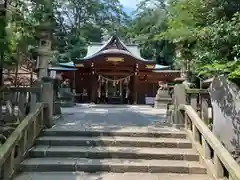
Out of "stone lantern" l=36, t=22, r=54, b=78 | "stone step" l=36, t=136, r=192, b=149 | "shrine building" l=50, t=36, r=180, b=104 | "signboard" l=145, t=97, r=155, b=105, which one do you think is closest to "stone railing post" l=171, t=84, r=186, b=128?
"stone step" l=36, t=136, r=192, b=149

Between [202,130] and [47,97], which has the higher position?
[47,97]

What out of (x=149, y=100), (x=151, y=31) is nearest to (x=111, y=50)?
(x=149, y=100)

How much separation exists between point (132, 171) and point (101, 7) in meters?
30.2

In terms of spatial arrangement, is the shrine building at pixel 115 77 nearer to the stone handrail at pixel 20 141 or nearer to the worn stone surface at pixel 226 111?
the stone handrail at pixel 20 141

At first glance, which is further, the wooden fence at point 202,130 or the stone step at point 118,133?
the stone step at point 118,133

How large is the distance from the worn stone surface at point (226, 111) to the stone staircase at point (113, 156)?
0.63 m

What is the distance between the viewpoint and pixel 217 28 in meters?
6.90

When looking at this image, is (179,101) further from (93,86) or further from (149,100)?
(93,86)

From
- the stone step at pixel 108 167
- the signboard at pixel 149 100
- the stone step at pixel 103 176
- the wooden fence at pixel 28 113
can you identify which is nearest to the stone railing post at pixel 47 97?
the wooden fence at pixel 28 113

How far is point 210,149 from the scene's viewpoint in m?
5.32

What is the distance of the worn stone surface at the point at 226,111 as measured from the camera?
5.56 m

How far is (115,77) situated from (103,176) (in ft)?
57.9

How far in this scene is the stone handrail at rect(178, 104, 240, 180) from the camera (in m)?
4.23

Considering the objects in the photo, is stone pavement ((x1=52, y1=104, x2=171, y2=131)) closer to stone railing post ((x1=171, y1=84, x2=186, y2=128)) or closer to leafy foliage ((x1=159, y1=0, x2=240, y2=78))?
stone railing post ((x1=171, y1=84, x2=186, y2=128))
